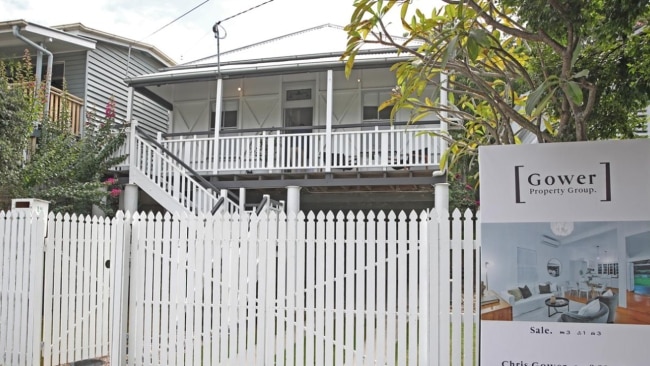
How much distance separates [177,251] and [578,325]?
3970mm

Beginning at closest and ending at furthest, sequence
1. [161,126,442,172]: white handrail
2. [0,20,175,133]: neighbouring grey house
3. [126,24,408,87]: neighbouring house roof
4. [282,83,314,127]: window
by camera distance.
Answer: [161,126,442,172]: white handrail < [126,24,408,87]: neighbouring house roof < [0,20,175,133]: neighbouring grey house < [282,83,314,127]: window

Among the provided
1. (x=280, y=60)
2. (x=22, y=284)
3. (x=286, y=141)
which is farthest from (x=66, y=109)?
(x=22, y=284)

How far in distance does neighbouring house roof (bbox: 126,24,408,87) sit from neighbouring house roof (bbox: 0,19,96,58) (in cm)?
186

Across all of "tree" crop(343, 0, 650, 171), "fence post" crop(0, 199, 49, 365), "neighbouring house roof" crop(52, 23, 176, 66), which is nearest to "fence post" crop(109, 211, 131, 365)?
"fence post" crop(0, 199, 49, 365)

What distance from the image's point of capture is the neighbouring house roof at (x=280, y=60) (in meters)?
12.2

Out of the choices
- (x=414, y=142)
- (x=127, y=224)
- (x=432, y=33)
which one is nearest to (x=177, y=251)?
(x=127, y=224)

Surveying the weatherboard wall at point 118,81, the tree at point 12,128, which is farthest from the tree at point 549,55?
the weatherboard wall at point 118,81

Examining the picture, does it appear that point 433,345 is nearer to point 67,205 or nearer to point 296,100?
point 67,205

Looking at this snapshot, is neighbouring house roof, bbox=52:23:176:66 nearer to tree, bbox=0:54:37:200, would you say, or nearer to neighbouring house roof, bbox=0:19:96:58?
neighbouring house roof, bbox=0:19:96:58

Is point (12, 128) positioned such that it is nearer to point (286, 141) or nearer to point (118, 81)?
point (286, 141)

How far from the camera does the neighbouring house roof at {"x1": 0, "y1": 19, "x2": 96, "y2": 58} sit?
40.3 feet

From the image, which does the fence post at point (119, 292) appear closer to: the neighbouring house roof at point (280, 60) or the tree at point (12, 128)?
the tree at point (12, 128)

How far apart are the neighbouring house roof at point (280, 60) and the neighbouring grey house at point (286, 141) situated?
4cm

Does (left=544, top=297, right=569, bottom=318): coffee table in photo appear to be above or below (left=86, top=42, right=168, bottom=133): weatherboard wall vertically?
below
